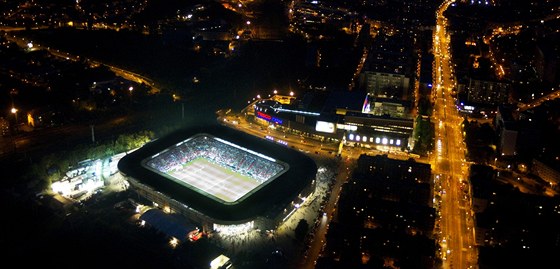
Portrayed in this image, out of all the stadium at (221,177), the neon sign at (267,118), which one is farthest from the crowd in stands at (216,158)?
the neon sign at (267,118)

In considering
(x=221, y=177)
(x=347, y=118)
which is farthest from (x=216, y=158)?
(x=347, y=118)

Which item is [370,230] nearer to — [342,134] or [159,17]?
[342,134]

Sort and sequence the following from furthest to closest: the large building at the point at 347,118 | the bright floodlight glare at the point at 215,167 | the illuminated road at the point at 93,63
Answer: the illuminated road at the point at 93,63, the large building at the point at 347,118, the bright floodlight glare at the point at 215,167

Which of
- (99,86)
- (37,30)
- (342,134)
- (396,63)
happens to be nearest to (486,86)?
(396,63)

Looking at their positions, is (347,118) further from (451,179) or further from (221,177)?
(221,177)

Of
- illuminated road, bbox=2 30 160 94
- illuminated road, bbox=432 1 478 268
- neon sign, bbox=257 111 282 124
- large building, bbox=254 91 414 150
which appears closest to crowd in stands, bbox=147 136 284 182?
neon sign, bbox=257 111 282 124

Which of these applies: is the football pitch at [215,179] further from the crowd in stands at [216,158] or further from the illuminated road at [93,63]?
the illuminated road at [93,63]

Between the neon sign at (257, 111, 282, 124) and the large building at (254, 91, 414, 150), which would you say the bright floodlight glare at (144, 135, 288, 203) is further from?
the large building at (254, 91, 414, 150)
